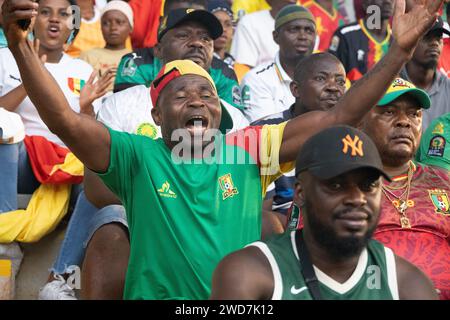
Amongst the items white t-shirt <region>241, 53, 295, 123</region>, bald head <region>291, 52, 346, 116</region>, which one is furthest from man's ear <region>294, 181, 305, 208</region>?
white t-shirt <region>241, 53, 295, 123</region>

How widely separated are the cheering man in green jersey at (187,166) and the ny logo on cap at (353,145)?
2.89 ft

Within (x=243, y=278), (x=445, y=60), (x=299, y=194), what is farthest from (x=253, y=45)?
(x=243, y=278)

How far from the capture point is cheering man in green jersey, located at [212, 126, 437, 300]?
4.10 m

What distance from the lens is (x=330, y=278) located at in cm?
422

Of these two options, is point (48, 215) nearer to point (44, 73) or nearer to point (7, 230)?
point (7, 230)

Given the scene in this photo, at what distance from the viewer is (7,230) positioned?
658cm

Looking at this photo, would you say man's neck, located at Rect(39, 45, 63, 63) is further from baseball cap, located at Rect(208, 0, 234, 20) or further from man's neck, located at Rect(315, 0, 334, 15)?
man's neck, located at Rect(315, 0, 334, 15)

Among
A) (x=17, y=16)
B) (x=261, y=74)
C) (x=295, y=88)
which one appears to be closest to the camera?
(x=17, y=16)

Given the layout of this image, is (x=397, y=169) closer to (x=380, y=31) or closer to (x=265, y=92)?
(x=265, y=92)

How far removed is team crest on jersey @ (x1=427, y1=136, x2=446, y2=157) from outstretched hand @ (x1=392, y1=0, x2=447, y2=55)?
1831mm

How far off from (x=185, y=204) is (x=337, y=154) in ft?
3.89

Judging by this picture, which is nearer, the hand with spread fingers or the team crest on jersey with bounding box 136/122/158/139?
the hand with spread fingers

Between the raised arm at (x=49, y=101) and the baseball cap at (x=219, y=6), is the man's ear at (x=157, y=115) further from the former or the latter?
the baseball cap at (x=219, y=6)
